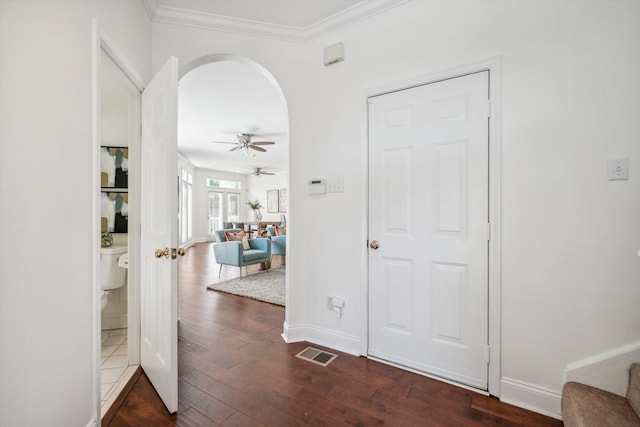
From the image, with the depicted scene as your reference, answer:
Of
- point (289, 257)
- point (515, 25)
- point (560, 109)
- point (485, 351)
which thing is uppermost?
point (515, 25)

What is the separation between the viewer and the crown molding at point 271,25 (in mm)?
2215

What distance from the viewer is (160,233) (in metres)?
1.73

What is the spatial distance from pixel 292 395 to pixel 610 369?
1764 mm

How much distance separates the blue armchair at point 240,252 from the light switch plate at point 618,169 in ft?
14.5

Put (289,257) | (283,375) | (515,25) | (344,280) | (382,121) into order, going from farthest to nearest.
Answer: (289,257) < (344,280) < (382,121) < (283,375) < (515,25)

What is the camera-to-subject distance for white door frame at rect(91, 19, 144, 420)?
1.42 m

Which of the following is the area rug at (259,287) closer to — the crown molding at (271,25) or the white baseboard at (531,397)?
the white baseboard at (531,397)

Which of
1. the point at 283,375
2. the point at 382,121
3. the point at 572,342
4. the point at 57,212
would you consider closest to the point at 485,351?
the point at 572,342

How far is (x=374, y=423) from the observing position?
158 centimetres

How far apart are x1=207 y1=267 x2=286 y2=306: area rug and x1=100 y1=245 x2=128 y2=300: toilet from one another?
5.47 ft

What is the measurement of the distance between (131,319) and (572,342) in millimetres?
2856

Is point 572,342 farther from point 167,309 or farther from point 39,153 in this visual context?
point 39,153

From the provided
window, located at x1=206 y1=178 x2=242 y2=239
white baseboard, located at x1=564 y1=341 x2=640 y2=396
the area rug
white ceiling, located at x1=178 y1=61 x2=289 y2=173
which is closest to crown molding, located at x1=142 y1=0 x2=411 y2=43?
white ceiling, located at x1=178 y1=61 x2=289 y2=173

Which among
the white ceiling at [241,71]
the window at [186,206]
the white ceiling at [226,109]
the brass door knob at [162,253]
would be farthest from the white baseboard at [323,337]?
the window at [186,206]
